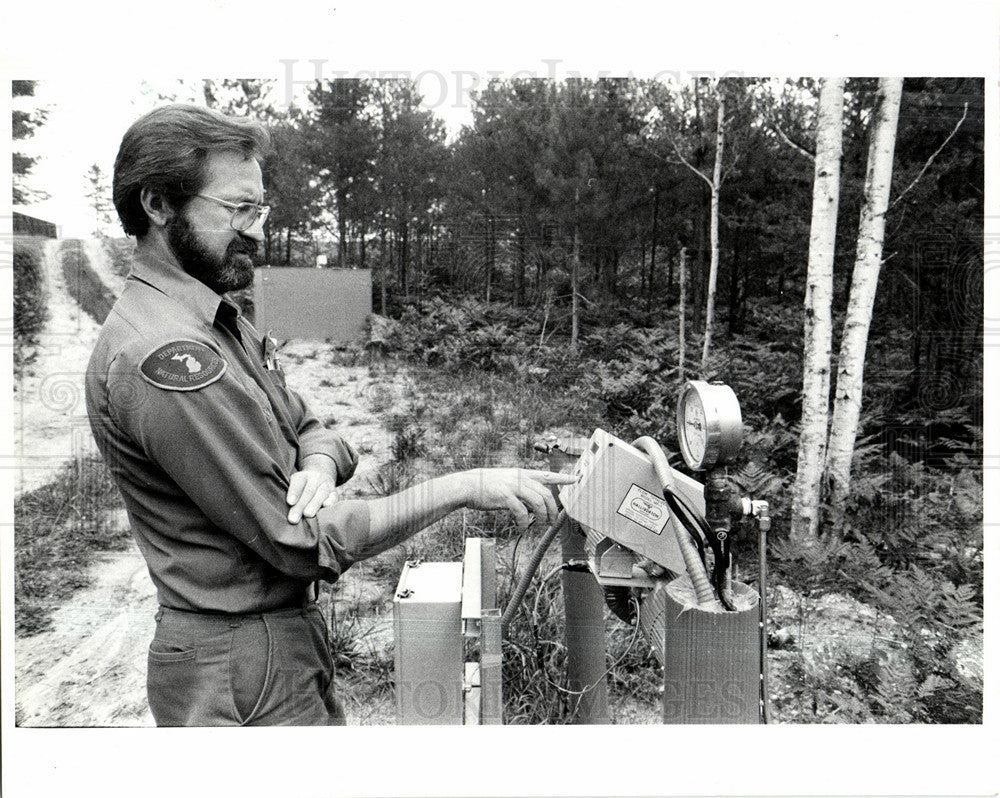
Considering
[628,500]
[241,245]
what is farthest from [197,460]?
[628,500]

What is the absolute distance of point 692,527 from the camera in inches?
57.8

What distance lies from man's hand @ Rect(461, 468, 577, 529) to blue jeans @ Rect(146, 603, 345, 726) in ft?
1.72

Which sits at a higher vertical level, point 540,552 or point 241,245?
point 241,245

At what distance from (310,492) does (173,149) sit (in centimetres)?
89

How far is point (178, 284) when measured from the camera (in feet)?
5.29

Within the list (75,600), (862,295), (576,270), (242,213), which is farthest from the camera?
(862,295)

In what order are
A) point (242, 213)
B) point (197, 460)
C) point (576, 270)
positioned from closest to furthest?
point (197, 460)
point (242, 213)
point (576, 270)

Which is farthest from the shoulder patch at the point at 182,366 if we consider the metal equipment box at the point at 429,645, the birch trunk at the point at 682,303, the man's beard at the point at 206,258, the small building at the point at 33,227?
the birch trunk at the point at 682,303

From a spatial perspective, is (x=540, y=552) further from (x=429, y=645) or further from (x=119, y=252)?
(x=119, y=252)

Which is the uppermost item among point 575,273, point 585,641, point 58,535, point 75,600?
point 575,273

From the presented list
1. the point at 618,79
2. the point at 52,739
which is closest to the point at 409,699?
the point at 52,739

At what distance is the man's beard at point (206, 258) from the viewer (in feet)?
5.49

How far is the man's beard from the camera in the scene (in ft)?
5.49

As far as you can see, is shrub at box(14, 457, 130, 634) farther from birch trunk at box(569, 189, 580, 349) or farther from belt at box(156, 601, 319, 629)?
birch trunk at box(569, 189, 580, 349)
